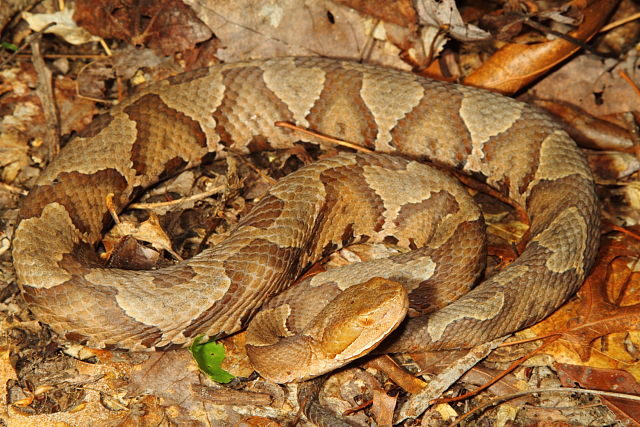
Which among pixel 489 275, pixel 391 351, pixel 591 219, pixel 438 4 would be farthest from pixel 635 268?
pixel 438 4

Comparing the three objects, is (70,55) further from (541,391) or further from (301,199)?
(541,391)

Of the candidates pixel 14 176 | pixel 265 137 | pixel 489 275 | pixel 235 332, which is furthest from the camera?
pixel 265 137

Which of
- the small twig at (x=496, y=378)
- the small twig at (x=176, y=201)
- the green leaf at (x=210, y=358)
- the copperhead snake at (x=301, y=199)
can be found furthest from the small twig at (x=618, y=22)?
the green leaf at (x=210, y=358)

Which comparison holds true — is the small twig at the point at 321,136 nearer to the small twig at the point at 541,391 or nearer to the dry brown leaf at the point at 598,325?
the dry brown leaf at the point at 598,325

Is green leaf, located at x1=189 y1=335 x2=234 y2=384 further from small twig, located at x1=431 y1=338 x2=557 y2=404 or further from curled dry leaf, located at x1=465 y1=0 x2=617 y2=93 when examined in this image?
curled dry leaf, located at x1=465 y1=0 x2=617 y2=93

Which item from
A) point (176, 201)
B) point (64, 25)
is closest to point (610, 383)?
point (176, 201)

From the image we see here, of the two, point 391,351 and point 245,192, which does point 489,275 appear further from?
point 245,192
